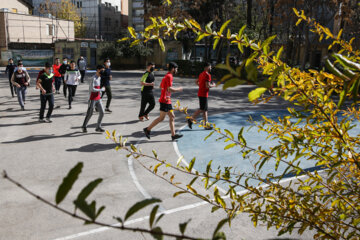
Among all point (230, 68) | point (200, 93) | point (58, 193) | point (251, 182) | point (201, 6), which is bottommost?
point (251, 182)

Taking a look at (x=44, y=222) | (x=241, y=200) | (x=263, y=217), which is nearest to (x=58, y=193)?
(x=241, y=200)

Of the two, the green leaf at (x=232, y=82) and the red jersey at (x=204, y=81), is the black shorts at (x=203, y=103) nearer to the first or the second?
the red jersey at (x=204, y=81)

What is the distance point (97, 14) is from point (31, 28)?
72.6ft

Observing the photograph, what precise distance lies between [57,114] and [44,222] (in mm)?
8397

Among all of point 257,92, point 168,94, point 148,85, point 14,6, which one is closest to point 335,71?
point 257,92

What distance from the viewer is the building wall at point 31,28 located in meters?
46.4

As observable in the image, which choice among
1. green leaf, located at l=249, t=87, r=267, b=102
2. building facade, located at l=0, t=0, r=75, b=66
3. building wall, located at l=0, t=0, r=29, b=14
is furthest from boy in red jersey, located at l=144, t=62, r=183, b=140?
building wall, located at l=0, t=0, r=29, b=14

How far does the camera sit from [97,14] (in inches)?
2717

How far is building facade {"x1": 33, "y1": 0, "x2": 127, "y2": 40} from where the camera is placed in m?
67.5

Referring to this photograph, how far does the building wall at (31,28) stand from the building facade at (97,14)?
38.3 ft

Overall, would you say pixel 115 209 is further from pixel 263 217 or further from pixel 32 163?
pixel 263 217

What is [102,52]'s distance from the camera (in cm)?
4528

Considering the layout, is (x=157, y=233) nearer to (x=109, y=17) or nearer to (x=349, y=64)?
(x=349, y=64)

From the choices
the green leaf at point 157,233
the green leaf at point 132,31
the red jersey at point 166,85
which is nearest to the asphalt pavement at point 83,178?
the green leaf at point 157,233
